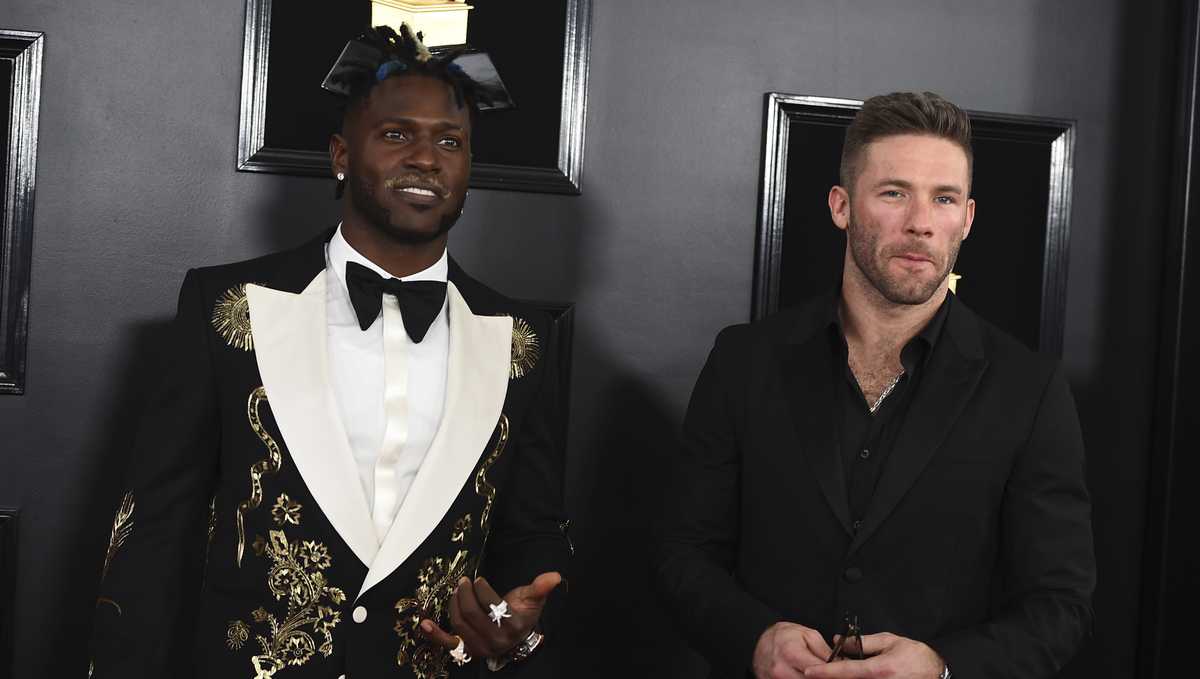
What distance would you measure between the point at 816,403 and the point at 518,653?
66cm

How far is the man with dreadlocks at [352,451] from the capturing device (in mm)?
1908

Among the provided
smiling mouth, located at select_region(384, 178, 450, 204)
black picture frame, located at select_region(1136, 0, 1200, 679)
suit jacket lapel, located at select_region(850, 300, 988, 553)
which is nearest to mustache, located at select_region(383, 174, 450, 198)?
smiling mouth, located at select_region(384, 178, 450, 204)

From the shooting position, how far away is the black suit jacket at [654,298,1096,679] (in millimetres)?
2002

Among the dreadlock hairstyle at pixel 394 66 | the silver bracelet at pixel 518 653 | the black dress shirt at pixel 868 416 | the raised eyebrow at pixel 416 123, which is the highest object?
the dreadlock hairstyle at pixel 394 66

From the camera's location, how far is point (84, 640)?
252 cm

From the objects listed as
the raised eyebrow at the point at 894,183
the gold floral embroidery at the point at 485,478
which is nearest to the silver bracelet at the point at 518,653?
the gold floral embroidery at the point at 485,478

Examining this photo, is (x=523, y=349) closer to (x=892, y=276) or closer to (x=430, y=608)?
(x=430, y=608)

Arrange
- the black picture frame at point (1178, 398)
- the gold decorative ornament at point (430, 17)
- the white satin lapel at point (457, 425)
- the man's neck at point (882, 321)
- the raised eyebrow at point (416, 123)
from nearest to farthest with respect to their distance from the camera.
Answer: the white satin lapel at point (457, 425) < the raised eyebrow at point (416, 123) < the man's neck at point (882, 321) < the gold decorative ornament at point (430, 17) < the black picture frame at point (1178, 398)

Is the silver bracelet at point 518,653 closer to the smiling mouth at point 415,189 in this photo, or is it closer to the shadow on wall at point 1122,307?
the smiling mouth at point 415,189

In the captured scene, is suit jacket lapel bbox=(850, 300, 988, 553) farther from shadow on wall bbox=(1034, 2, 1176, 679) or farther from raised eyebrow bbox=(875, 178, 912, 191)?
shadow on wall bbox=(1034, 2, 1176, 679)

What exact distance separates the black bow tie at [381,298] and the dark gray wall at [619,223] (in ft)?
2.09

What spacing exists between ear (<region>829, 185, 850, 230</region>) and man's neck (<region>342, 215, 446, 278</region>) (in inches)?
28.1

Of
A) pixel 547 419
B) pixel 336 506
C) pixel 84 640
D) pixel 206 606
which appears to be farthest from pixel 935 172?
pixel 84 640

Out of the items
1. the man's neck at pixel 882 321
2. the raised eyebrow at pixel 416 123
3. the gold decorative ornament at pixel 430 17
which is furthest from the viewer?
the gold decorative ornament at pixel 430 17
